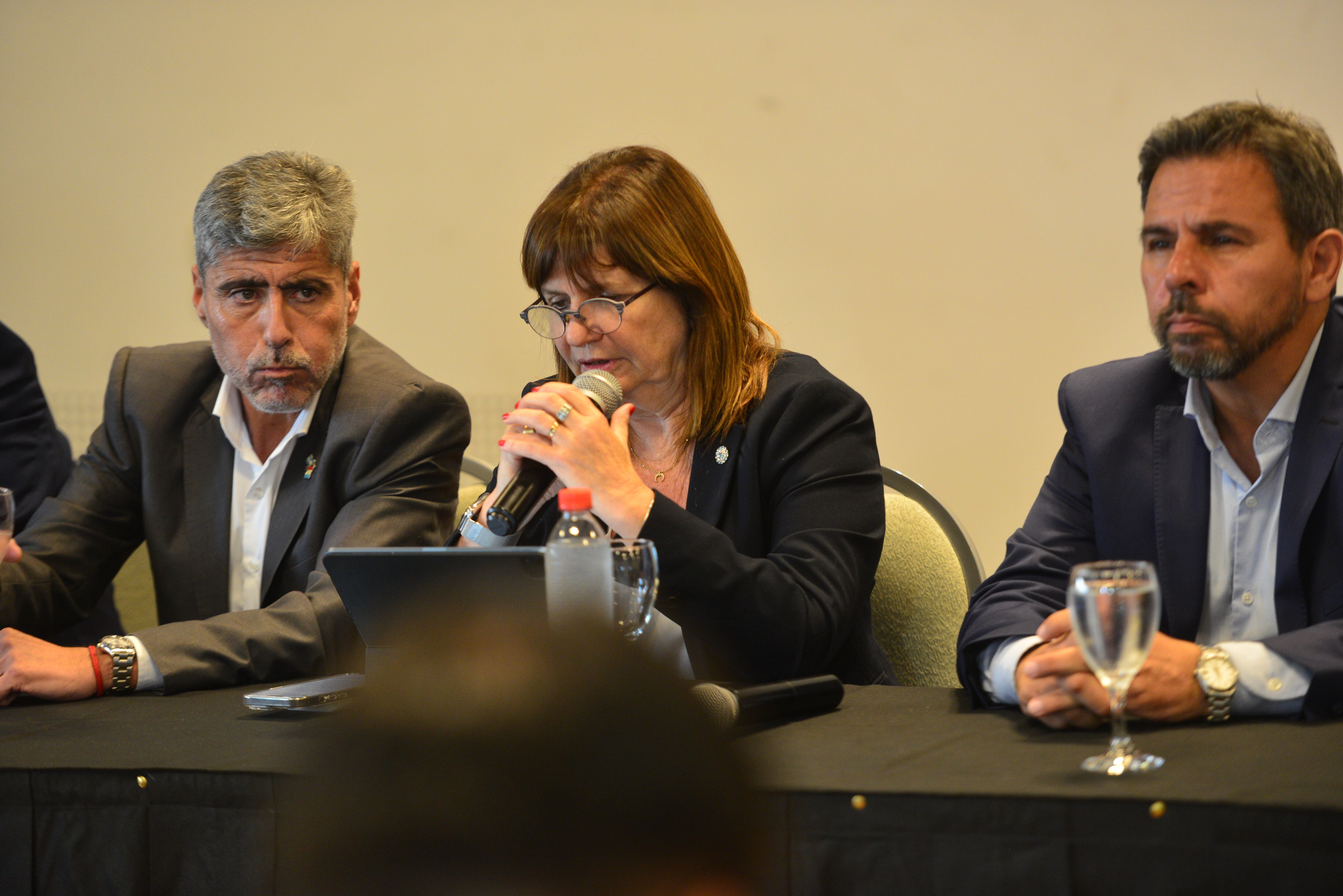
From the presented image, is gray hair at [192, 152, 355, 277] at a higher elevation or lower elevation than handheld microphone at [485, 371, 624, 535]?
higher

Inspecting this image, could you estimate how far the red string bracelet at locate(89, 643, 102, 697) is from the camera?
5.17 ft

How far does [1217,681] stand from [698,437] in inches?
36.4

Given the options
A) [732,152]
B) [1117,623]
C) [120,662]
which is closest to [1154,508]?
[1117,623]

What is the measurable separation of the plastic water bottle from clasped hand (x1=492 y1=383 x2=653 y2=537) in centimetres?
17

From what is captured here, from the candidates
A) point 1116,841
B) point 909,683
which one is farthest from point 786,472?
point 1116,841

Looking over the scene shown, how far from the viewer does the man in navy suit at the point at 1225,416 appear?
1527mm

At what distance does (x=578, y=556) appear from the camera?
122cm

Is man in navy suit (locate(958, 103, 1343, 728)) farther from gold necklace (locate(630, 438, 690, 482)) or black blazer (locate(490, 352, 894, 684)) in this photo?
gold necklace (locate(630, 438, 690, 482))

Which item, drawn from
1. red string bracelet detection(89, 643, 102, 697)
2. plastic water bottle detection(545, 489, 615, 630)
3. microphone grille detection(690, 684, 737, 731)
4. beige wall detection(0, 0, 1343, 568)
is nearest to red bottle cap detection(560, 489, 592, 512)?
plastic water bottle detection(545, 489, 615, 630)

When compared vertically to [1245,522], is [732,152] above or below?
above

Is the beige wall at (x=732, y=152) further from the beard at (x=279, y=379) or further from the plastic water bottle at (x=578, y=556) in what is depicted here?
the plastic water bottle at (x=578, y=556)

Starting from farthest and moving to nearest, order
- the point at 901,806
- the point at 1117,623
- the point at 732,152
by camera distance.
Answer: the point at 732,152
the point at 1117,623
the point at 901,806

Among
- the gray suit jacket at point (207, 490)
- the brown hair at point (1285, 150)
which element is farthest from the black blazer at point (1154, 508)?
the gray suit jacket at point (207, 490)

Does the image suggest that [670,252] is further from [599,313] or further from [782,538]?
[782,538]
